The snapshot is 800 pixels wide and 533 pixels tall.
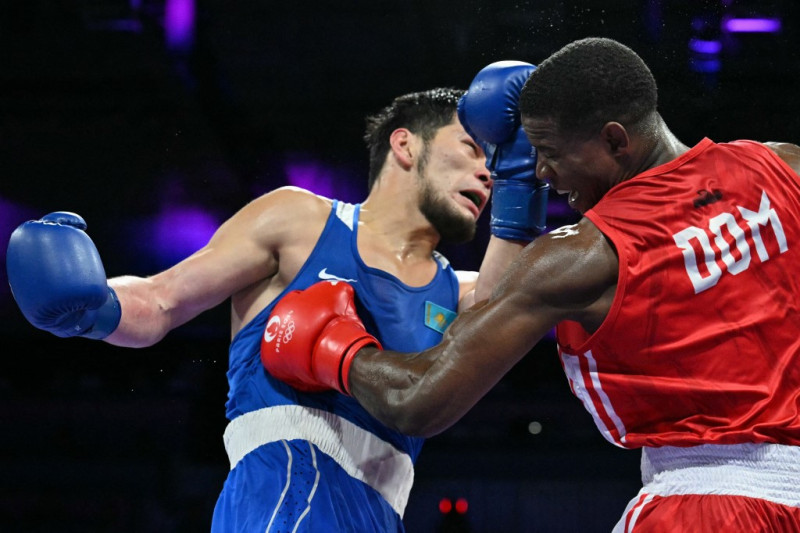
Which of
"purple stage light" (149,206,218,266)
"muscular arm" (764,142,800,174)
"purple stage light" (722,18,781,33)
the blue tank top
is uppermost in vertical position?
"muscular arm" (764,142,800,174)

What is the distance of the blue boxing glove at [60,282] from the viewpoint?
209 cm

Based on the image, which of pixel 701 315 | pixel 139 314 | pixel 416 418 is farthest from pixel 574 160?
pixel 139 314

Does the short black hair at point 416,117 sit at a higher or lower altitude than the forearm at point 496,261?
higher

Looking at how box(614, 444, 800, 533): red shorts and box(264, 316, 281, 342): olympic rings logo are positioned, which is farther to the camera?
box(264, 316, 281, 342): olympic rings logo

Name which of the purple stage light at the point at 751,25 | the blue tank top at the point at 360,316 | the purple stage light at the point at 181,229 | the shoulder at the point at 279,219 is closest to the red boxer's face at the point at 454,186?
the blue tank top at the point at 360,316

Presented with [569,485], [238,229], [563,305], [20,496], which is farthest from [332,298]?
[20,496]

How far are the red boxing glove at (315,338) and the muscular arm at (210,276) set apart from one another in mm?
178

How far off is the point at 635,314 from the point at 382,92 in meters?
4.40

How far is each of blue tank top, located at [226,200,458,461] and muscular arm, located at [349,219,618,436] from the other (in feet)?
2.03

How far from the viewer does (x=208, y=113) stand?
5.80 m

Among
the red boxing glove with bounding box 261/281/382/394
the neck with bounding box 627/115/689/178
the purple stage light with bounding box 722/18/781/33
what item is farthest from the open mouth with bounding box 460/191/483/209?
the purple stage light with bounding box 722/18/781/33

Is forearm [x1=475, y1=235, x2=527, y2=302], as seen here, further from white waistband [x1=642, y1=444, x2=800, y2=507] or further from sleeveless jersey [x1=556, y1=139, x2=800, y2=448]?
white waistband [x1=642, y1=444, x2=800, y2=507]

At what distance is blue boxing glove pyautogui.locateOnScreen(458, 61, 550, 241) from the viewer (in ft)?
7.50

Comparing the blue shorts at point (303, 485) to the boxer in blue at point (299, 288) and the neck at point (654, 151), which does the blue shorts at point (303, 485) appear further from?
the neck at point (654, 151)
